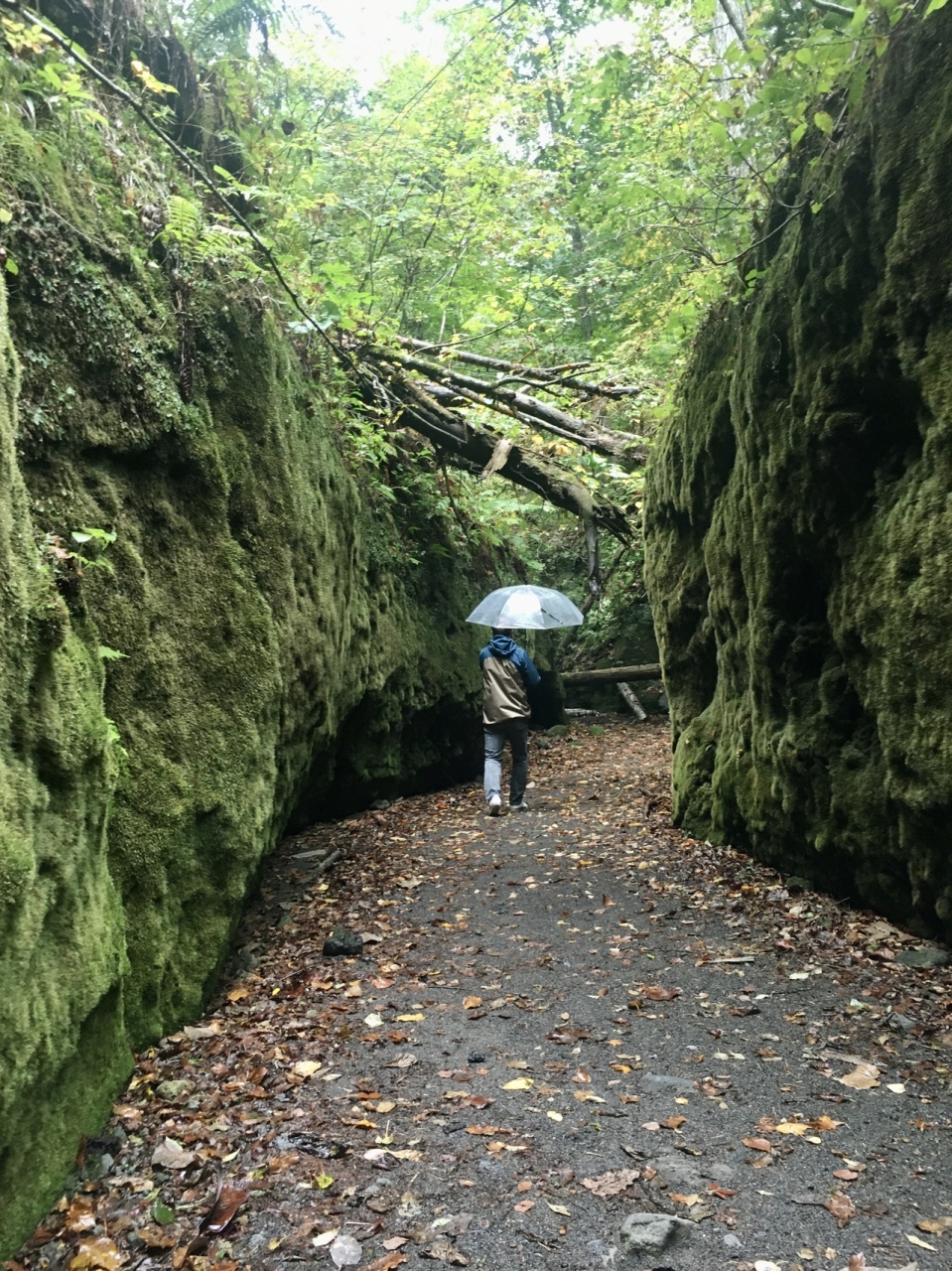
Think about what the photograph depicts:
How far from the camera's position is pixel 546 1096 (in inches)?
143

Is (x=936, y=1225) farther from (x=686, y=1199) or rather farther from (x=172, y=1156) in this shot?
(x=172, y=1156)

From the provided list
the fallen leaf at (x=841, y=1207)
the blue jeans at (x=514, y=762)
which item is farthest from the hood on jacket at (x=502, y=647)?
the fallen leaf at (x=841, y=1207)

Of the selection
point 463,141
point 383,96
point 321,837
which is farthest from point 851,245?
point 383,96

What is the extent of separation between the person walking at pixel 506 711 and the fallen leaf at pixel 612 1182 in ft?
22.0

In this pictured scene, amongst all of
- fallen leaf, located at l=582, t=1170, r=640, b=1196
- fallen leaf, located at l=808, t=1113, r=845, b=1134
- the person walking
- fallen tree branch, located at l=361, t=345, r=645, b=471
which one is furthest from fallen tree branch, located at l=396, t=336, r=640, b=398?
fallen leaf, located at l=582, t=1170, r=640, b=1196

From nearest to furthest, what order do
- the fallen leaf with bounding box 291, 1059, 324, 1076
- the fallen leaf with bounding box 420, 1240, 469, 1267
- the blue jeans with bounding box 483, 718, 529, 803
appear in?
the fallen leaf with bounding box 420, 1240, 469, 1267
the fallen leaf with bounding box 291, 1059, 324, 1076
the blue jeans with bounding box 483, 718, 529, 803

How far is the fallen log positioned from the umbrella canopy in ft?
21.2

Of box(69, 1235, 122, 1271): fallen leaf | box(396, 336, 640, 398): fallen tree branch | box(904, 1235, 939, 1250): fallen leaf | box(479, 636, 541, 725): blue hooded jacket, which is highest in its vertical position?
box(396, 336, 640, 398): fallen tree branch

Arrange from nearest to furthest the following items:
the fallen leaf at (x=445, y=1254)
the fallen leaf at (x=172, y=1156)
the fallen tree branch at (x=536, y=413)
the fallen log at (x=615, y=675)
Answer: the fallen leaf at (x=445, y=1254) → the fallen leaf at (x=172, y=1156) → the fallen tree branch at (x=536, y=413) → the fallen log at (x=615, y=675)

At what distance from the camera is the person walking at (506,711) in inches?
391

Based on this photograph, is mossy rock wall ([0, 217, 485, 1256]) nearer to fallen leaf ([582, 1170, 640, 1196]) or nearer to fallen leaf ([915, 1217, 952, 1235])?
fallen leaf ([582, 1170, 640, 1196])

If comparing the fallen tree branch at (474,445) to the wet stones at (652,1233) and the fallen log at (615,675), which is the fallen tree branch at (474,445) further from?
the wet stones at (652,1233)

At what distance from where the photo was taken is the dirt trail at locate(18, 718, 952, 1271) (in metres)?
2.72

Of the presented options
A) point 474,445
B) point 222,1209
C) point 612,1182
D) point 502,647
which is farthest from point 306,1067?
point 474,445
